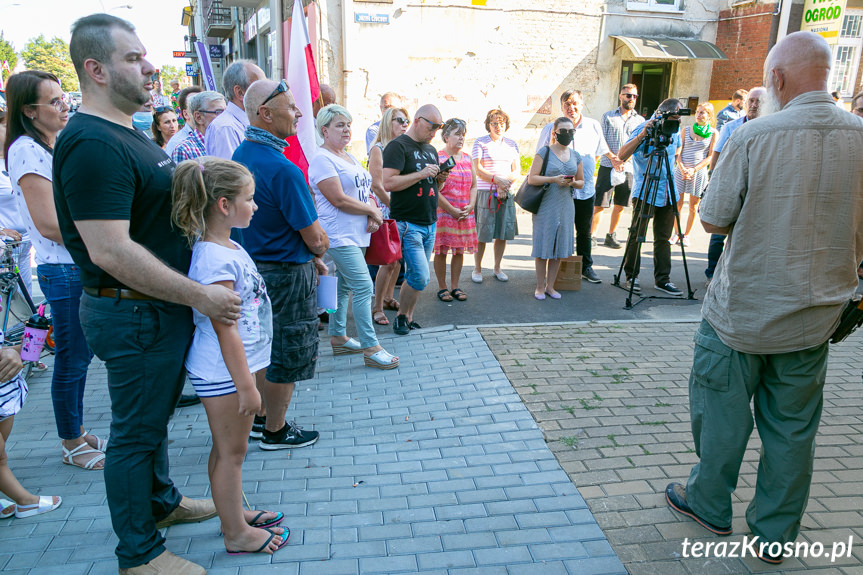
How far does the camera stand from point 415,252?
207 inches

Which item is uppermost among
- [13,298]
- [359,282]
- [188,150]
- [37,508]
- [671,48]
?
[671,48]

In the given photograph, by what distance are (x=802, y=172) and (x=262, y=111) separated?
102 inches

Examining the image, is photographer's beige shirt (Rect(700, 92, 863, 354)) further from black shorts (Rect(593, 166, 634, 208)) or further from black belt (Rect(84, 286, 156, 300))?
black shorts (Rect(593, 166, 634, 208))

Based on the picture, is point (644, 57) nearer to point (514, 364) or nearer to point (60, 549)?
point (514, 364)

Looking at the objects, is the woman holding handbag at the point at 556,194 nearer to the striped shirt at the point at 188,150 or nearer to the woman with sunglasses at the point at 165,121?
the striped shirt at the point at 188,150

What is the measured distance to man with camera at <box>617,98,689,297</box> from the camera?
5.90m

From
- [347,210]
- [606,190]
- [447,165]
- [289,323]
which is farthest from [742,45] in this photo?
[289,323]

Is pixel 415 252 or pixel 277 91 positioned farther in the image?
pixel 415 252

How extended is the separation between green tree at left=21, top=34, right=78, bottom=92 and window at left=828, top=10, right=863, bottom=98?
70916 mm

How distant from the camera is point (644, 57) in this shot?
13.5 meters

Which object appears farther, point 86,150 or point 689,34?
point 689,34

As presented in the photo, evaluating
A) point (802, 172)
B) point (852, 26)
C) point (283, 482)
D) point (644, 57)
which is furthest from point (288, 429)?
point (852, 26)

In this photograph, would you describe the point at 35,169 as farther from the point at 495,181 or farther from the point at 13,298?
the point at 495,181

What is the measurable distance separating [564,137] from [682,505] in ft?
13.8
